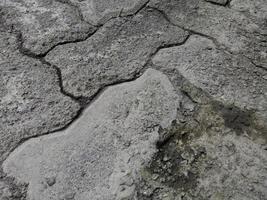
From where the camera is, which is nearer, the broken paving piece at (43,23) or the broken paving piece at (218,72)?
the broken paving piece at (218,72)

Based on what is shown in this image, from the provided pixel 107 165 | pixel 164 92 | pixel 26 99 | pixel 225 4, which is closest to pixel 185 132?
pixel 164 92

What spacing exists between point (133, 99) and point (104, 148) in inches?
9.3

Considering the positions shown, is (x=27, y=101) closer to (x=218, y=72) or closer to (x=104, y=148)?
(x=104, y=148)

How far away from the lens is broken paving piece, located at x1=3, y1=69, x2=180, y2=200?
1246 mm

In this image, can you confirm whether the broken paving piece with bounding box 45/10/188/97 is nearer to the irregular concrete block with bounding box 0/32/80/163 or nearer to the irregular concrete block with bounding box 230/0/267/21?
the irregular concrete block with bounding box 0/32/80/163

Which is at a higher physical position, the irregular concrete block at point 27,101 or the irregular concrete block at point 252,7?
the irregular concrete block at point 252,7

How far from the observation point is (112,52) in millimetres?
1651

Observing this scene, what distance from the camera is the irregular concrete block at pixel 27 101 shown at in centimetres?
138

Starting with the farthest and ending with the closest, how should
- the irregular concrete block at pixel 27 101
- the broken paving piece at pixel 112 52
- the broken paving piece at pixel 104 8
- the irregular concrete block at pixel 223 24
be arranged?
the broken paving piece at pixel 104 8
the irregular concrete block at pixel 223 24
the broken paving piece at pixel 112 52
the irregular concrete block at pixel 27 101

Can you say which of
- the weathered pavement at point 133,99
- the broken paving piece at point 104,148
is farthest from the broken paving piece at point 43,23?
the broken paving piece at point 104,148

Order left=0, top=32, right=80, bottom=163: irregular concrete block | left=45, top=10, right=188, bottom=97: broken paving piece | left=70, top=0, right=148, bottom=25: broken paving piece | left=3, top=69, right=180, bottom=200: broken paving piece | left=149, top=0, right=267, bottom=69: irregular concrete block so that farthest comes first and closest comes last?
left=70, top=0, right=148, bottom=25: broken paving piece < left=149, top=0, right=267, bottom=69: irregular concrete block < left=45, top=10, right=188, bottom=97: broken paving piece < left=0, top=32, right=80, bottom=163: irregular concrete block < left=3, top=69, right=180, bottom=200: broken paving piece

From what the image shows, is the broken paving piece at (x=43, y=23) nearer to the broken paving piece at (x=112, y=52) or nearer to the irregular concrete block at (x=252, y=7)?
the broken paving piece at (x=112, y=52)

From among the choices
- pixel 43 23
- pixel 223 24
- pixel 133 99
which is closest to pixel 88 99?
pixel 133 99

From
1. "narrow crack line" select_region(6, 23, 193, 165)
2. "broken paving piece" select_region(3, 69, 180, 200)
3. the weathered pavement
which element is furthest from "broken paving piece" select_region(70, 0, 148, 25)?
"broken paving piece" select_region(3, 69, 180, 200)
